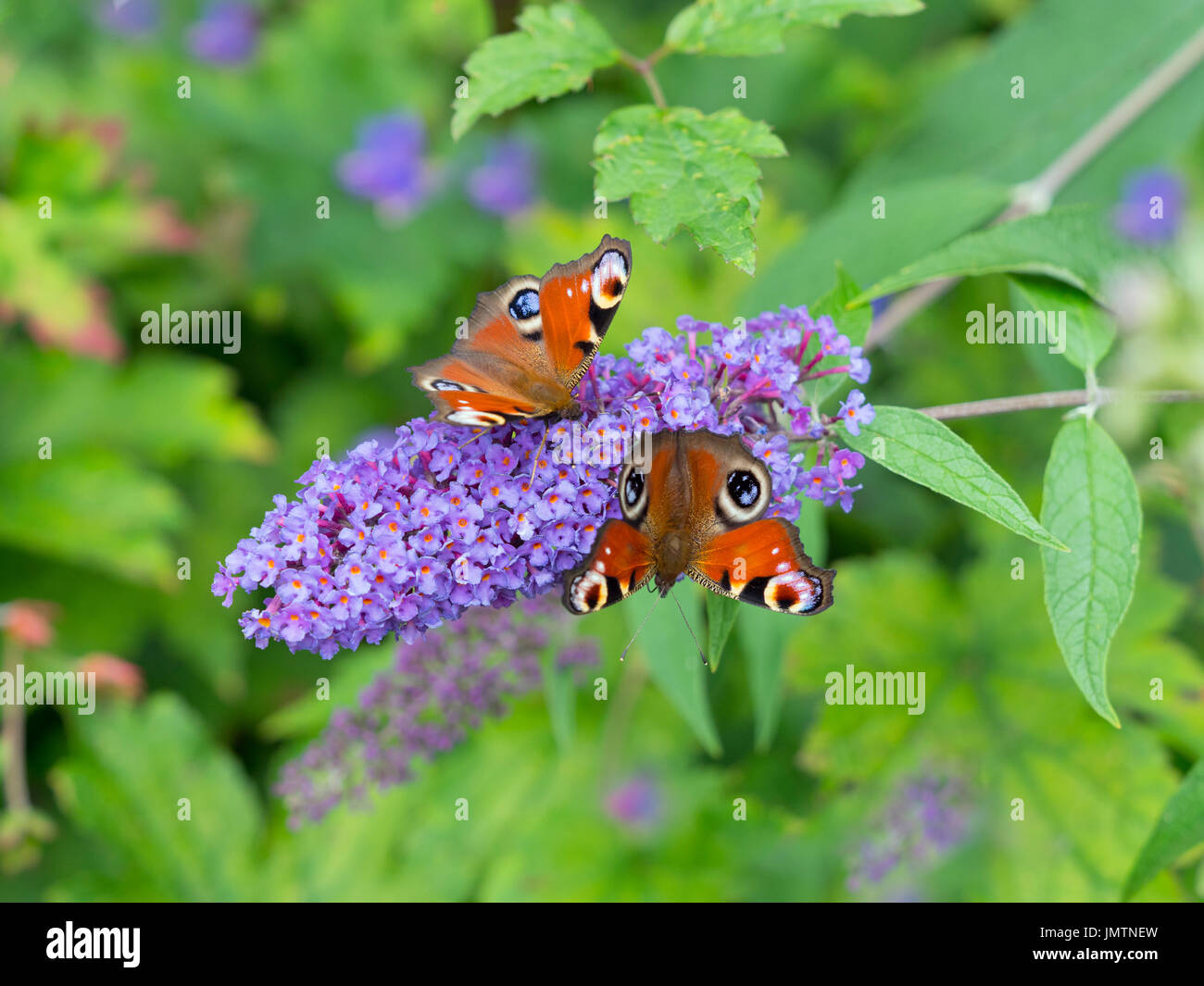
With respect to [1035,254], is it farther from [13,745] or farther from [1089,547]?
[13,745]

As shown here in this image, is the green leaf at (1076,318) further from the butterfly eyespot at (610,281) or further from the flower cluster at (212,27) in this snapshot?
the flower cluster at (212,27)

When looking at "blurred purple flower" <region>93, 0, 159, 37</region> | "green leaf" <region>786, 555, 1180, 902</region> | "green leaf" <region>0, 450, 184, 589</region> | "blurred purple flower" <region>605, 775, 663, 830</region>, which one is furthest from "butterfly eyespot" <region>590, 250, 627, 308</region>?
"blurred purple flower" <region>93, 0, 159, 37</region>

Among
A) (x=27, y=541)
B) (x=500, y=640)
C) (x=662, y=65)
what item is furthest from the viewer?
(x=662, y=65)

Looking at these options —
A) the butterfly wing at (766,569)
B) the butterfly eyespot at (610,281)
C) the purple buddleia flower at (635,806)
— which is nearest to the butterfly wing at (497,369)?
the butterfly eyespot at (610,281)

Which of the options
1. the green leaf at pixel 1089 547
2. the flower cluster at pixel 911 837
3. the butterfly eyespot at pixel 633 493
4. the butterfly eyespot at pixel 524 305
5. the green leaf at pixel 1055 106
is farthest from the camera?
the green leaf at pixel 1055 106

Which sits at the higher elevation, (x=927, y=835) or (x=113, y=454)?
(x=113, y=454)
